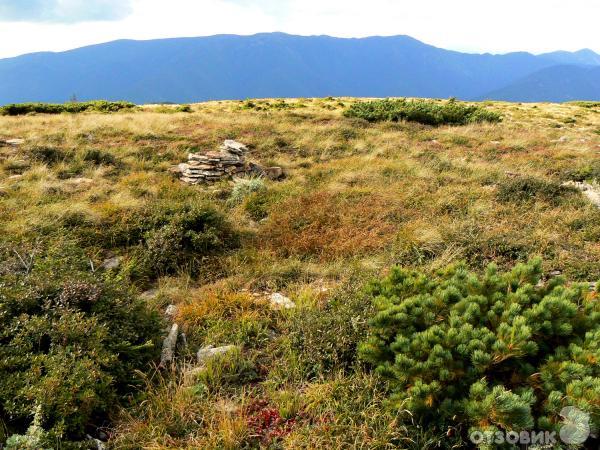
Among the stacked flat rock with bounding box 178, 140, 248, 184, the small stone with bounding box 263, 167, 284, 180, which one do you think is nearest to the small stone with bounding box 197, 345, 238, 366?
the stacked flat rock with bounding box 178, 140, 248, 184

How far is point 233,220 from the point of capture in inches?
320

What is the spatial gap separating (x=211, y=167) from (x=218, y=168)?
8.9 inches

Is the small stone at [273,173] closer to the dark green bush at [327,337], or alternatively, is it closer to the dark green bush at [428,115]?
the dark green bush at [327,337]

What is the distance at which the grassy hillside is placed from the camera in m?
Answer: 3.47

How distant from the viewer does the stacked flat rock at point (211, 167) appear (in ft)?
35.4

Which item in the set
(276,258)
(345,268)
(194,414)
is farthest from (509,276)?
(276,258)

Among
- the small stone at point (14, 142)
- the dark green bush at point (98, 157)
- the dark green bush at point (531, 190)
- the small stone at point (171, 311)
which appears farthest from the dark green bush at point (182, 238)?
the small stone at point (14, 142)

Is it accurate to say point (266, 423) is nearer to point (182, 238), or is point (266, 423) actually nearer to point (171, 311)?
point (171, 311)

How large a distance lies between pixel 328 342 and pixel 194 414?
1499mm

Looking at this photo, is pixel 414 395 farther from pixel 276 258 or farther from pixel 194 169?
pixel 194 169

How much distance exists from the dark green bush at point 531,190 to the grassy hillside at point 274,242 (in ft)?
0.17

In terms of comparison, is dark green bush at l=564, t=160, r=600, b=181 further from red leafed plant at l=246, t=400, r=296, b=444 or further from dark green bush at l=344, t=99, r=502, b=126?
red leafed plant at l=246, t=400, r=296, b=444

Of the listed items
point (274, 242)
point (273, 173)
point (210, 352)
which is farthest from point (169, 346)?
point (273, 173)

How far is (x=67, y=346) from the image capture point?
3.60 meters
